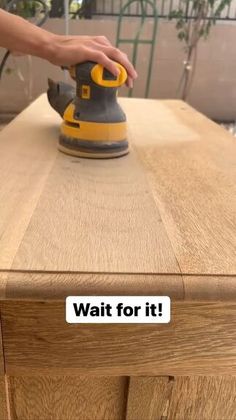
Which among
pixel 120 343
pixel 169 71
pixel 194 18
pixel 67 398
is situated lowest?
pixel 169 71

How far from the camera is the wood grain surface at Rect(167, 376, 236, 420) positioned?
1.52 ft

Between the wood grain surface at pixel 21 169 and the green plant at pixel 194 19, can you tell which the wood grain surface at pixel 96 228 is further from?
the green plant at pixel 194 19

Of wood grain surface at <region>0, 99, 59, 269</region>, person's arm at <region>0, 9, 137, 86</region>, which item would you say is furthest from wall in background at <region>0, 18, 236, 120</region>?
person's arm at <region>0, 9, 137, 86</region>

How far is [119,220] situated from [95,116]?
0.90 ft

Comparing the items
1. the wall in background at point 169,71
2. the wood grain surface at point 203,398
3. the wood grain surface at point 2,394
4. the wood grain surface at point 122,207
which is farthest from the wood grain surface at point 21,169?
the wall in background at point 169,71

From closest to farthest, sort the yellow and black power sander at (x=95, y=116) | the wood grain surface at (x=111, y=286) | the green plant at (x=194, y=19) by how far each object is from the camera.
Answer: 1. the wood grain surface at (x=111, y=286)
2. the yellow and black power sander at (x=95, y=116)
3. the green plant at (x=194, y=19)

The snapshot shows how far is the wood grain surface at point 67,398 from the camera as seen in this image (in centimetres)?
46

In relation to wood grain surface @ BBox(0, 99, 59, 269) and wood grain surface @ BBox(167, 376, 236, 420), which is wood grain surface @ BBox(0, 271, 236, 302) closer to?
wood grain surface @ BBox(0, 99, 59, 269)

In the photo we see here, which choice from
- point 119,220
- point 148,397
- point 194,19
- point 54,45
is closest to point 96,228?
point 119,220

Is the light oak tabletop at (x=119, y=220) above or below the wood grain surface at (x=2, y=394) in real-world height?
above

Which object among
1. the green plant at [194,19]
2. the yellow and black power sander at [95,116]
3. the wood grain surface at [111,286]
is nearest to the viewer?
the wood grain surface at [111,286]

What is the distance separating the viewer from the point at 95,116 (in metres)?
0.69

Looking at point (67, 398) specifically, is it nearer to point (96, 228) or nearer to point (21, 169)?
point (96, 228)

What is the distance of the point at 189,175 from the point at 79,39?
0.30 metres
